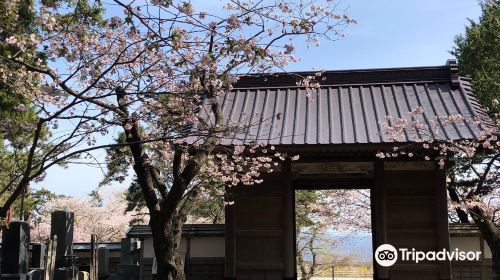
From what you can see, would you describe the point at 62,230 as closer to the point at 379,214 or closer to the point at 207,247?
the point at 207,247

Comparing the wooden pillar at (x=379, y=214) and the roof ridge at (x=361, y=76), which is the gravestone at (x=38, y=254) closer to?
the roof ridge at (x=361, y=76)

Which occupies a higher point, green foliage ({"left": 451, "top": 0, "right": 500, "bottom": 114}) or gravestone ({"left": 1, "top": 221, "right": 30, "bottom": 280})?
green foliage ({"left": 451, "top": 0, "right": 500, "bottom": 114})

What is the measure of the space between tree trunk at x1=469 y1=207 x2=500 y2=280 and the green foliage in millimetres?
3647

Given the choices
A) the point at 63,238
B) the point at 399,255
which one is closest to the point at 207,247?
the point at 63,238

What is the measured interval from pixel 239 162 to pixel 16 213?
14.2 metres

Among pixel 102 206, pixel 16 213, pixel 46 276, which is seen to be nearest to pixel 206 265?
pixel 46 276

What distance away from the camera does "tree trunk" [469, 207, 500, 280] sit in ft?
30.3

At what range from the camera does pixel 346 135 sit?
747 centimetres

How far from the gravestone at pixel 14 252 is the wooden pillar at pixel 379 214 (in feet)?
16.7

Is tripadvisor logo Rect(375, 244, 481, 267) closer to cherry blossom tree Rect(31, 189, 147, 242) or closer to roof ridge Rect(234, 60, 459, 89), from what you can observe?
roof ridge Rect(234, 60, 459, 89)

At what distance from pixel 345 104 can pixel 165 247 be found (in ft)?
12.6

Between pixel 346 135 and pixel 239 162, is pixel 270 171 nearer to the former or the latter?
pixel 239 162

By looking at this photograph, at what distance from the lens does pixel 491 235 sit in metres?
9.33

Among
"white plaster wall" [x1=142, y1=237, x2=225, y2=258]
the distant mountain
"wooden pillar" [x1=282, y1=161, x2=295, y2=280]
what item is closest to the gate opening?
the distant mountain
